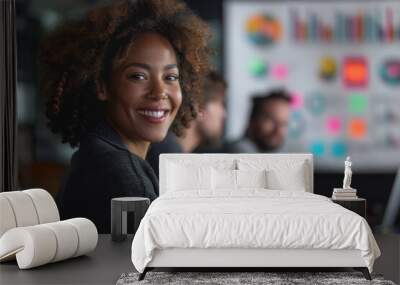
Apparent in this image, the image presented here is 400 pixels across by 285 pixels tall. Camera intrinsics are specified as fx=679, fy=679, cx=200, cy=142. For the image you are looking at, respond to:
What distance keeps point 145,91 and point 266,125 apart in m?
1.42

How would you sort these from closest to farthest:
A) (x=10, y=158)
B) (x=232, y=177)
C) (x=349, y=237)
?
(x=349, y=237), (x=232, y=177), (x=10, y=158)

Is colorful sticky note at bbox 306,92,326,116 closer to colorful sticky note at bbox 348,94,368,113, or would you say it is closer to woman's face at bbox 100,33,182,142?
colorful sticky note at bbox 348,94,368,113

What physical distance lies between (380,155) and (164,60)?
266 cm

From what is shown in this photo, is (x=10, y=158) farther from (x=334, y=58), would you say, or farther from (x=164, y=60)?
(x=334, y=58)

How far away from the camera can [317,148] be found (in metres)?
7.68

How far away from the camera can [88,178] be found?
25.1 feet

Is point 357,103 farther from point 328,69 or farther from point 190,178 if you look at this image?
point 190,178

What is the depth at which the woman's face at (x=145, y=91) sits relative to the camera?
7648 mm

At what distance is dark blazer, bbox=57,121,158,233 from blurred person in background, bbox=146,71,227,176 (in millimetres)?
245

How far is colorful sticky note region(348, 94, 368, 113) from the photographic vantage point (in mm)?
7652

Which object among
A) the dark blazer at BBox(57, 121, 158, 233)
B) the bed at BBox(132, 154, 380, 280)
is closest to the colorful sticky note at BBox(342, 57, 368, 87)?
the dark blazer at BBox(57, 121, 158, 233)

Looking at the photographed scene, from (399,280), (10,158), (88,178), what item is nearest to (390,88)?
(399,280)

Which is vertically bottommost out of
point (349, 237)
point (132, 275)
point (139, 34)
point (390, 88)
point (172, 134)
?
point (132, 275)

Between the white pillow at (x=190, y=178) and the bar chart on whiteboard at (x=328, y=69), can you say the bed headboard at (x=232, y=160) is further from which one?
the bar chart on whiteboard at (x=328, y=69)
